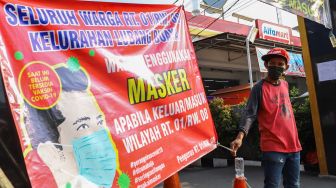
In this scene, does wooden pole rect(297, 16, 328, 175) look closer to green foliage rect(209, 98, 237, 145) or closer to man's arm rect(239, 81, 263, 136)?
green foliage rect(209, 98, 237, 145)

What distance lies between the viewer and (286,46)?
51.0ft

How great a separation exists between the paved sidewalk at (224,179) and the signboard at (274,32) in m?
7.80

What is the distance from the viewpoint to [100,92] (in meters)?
2.64

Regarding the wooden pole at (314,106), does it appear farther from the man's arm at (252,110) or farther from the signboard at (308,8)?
the man's arm at (252,110)

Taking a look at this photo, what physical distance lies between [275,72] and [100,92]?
171 centimetres

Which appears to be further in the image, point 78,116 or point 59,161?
point 78,116

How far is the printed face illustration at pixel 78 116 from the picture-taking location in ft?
7.84

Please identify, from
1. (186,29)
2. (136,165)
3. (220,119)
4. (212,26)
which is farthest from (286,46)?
(136,165)

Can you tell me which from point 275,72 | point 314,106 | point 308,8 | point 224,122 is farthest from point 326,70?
point 275,72

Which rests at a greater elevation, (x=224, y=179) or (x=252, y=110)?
(x=252, y=110)

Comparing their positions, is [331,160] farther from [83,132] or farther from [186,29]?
[83,132]

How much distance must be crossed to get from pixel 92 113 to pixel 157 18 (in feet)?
3.79

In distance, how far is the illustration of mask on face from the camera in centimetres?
354

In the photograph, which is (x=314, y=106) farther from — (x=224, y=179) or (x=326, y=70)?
(x=224, y=179)
